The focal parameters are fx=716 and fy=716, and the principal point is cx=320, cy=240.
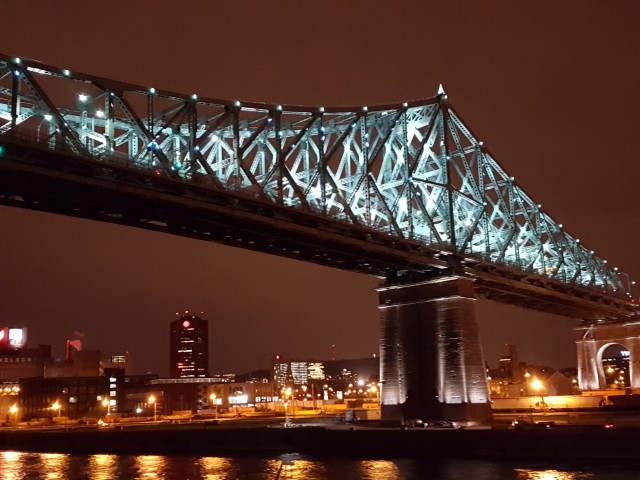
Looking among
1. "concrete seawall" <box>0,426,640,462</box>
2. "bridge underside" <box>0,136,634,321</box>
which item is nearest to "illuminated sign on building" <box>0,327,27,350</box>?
"concrete seawall" <box>0,426,640,462</box>

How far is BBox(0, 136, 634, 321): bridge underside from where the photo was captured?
38.9 meters

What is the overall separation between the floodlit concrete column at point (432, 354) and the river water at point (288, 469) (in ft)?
37.9

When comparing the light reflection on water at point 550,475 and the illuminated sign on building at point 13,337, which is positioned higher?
the illuminated sign on building at point 13,337

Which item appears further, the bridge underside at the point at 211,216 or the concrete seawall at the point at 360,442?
the concrete seawall at the point at 360,442

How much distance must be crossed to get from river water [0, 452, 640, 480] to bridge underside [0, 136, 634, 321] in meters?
15.7

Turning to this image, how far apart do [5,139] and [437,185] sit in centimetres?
3902

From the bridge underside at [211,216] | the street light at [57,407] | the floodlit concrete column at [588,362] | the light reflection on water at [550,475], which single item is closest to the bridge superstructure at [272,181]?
the bridge underside at [211,216]

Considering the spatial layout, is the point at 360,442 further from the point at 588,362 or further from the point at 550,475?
the point at 588,362

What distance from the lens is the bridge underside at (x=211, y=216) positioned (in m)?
38.9

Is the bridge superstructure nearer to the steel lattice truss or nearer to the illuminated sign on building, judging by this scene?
the steel lattice truss

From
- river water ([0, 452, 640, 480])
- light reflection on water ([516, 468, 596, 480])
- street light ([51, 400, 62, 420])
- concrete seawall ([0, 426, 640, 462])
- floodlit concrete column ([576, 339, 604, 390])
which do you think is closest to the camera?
light reflection on water ([516, 468, 596, 480])

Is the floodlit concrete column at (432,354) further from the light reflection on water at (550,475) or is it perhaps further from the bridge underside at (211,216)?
the light reflection on water at (550,475)

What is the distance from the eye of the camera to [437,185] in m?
64.4

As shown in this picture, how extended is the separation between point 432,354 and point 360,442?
11550 mm
